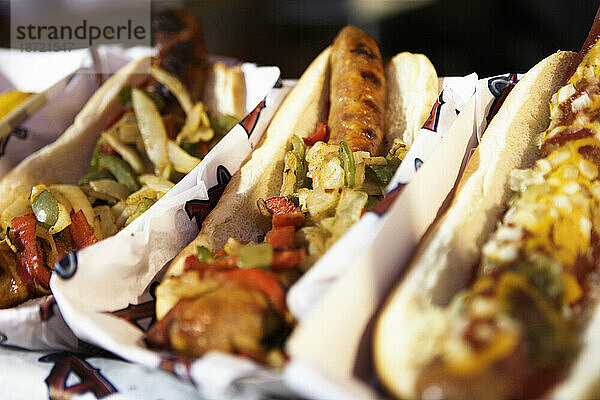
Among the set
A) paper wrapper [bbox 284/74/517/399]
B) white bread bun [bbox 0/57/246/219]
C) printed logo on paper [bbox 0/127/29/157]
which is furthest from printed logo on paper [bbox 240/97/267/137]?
printed logo on paper [bbox 0/127/29/157]

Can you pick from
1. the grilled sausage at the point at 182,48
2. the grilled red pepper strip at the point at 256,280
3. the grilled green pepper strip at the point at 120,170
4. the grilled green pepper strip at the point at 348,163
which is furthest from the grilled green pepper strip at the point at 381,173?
the grilled sausage at the point at 182,48

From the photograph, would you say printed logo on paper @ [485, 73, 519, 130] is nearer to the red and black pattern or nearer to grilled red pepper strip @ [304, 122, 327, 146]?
grilled red pepper strip @ [304, 122, 327, 146]

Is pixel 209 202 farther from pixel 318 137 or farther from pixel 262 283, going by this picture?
pixel 262 283

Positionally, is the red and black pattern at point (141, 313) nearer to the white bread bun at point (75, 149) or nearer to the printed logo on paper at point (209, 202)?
the printed logo on paper at point (209, 202)

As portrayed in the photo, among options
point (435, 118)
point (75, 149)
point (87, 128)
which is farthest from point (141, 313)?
point (87, 128)

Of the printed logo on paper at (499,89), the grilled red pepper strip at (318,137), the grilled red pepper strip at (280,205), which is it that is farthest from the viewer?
the grilled red pepper strip at (318,137)
